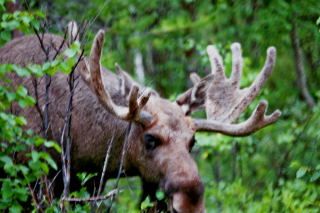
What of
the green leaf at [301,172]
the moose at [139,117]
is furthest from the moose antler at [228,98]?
the green leaf at [301,172]

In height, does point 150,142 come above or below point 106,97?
below

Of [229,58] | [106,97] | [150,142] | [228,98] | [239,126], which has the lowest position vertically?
[229,58]

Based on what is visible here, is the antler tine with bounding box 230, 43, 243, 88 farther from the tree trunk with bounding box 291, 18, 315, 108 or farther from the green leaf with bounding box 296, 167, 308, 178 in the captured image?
the tree trunk with bounding box 291, 18, 315, 108

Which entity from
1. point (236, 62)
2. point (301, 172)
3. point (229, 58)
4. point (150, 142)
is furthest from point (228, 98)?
point (229, 58)

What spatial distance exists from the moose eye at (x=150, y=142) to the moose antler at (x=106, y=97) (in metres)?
0.13

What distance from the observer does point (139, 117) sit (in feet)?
27.0

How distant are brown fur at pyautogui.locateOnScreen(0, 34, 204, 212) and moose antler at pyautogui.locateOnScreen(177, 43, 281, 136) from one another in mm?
339

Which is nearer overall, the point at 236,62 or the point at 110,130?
the point at 110,130

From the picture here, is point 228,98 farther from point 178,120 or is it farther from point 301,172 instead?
point 301,172

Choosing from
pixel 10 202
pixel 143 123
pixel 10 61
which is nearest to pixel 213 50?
pixel 143 123

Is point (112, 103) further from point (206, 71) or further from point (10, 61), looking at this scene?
point (206, 71)

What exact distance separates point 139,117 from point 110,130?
16.2 inches

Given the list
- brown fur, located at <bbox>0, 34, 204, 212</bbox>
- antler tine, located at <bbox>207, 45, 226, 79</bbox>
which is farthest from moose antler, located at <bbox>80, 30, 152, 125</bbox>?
antler tine, located at <bbox>207, 45, 226, 79</bbox>

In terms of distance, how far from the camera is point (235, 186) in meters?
9.33
